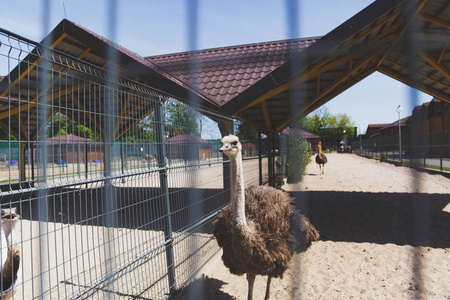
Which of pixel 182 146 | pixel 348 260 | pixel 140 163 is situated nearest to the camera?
pixel 140 163

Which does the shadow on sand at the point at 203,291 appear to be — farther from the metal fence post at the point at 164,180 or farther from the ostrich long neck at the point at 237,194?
the ostrich long neck at the point at 237,194

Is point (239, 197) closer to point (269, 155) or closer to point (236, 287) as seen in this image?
point (236, 287)

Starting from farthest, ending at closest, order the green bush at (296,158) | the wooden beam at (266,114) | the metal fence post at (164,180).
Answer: the wooden beam at (266,114)
the metal fence post at (164,180)
the green bush at (296,158)

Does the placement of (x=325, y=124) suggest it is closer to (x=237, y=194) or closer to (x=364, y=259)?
(x=237, y=194)

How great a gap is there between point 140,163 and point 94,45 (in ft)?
9.30

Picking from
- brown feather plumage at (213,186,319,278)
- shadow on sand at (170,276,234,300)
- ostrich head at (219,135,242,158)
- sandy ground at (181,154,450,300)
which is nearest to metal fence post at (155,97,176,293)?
shadow on sand at (170,276,234,300)

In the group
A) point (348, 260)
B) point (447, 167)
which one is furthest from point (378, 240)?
point (447, 167)

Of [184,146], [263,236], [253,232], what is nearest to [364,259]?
[263,236]

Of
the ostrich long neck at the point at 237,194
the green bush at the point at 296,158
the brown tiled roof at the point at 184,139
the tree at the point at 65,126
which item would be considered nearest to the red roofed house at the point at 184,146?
the brown tiled roof at the point at 184,139

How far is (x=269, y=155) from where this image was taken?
8266 millimetres

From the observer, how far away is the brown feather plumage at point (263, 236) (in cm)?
254

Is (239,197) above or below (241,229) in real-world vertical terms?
above

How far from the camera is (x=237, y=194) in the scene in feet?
8.63

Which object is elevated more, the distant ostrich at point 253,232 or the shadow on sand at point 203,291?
the distant ostrich at point 253,232
